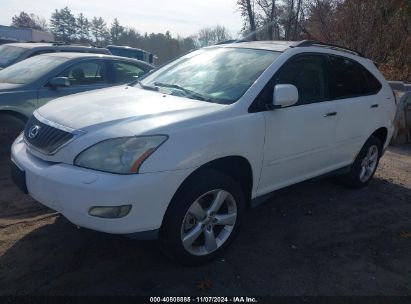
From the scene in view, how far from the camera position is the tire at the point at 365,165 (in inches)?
201

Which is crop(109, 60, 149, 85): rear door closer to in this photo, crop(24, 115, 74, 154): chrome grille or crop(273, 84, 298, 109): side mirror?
crop(24, 115, 74, 154): chrome grille

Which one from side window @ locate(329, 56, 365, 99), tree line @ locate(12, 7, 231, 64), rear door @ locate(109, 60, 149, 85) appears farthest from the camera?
tree line @ locate(12, 7, 231, 64)

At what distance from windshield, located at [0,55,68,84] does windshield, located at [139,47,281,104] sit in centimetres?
254

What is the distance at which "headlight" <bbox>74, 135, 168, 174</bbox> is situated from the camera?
2.71 meters

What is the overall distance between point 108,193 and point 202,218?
34.2 inches

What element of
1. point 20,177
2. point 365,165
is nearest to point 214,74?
point 20,177

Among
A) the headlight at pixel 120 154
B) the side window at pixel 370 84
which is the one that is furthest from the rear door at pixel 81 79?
the side window at pixel 370 84

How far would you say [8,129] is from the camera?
18.7ft

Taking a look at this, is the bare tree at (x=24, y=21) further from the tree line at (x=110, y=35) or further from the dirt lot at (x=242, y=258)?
the dirt lot at (x=242, y=258)

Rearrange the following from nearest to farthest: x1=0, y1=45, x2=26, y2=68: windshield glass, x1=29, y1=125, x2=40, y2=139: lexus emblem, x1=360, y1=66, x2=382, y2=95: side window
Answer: x1=29, y1=125, x2=40, y2=139: lexus emblem → x1=360, y1=66, x2=382, y2=95: side window → x1=0, y1=45, x2=26, y2=68: windshield glass

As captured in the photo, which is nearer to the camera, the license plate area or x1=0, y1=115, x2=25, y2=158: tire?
the license plate area

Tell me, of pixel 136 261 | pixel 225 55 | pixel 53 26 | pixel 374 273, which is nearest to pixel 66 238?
pixel 136 261

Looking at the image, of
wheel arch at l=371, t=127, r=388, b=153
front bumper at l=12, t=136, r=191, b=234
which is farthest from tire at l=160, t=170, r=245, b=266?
wheel arch at l=371, t=127, r=388, b=153

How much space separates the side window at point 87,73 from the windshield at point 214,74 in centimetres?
245
